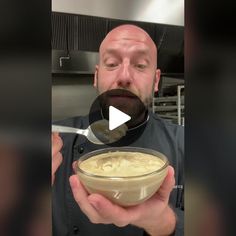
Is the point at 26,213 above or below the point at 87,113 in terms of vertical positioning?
below

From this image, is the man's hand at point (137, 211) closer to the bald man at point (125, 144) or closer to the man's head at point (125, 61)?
the bald man at point (125, 144)

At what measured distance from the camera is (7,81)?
875 millimetres

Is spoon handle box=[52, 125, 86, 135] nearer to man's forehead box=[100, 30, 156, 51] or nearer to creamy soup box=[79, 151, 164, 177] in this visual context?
creamy soup box=[79, 151, 164, 177]

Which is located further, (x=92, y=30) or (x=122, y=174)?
(x=92, y=30)

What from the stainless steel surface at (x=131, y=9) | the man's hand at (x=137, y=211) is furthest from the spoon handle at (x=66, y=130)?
the stainless steel surface at (x=131, y=9)

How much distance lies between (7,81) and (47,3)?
26cm

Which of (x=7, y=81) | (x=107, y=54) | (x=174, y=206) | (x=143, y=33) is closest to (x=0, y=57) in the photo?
(x=7, y=81)

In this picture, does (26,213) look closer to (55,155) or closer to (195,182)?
(55,155)

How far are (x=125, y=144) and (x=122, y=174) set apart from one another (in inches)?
5.8

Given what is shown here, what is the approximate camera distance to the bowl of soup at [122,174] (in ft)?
2.42

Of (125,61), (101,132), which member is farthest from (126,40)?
(101,132)

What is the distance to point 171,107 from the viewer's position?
947 mm

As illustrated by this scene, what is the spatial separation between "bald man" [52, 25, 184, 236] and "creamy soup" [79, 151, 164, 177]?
5cm
